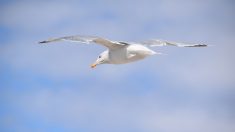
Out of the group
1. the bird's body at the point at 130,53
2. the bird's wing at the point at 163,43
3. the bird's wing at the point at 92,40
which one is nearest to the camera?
the bird's wing at the point at 92,40

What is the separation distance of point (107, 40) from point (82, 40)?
827 millimetres

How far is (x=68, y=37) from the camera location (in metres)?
25.1

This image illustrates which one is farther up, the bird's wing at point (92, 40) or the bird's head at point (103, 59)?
the bird's wing at point (92, 40)

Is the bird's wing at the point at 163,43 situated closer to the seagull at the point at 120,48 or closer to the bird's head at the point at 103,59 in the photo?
the seagull at the point at 120,48

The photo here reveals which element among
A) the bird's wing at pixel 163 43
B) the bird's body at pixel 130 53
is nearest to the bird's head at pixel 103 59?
→ the bird's body at pixel 130 53

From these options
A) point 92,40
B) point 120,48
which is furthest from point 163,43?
point 92,40

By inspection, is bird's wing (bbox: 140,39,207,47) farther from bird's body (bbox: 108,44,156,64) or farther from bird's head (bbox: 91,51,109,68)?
bird's head (bbox: 91,51,109,68)

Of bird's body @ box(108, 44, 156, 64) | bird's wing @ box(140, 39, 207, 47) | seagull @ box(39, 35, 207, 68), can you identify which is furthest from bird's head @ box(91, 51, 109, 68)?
bird's wing @ box(140, 39, 207, 47)

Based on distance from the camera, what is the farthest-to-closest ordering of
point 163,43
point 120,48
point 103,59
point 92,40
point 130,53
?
point 163,43
point 103,59
point 120,48
point 130,53
point 92,40

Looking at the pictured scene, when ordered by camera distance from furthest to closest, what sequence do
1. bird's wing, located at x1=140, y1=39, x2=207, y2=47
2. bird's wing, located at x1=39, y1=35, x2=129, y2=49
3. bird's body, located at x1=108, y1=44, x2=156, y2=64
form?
bird's wing, located at x1=140, y1=39, x2=207, y2=47 → bird's body, located at x1=108, y1=44, x2=156, y2=64 → bird's wing, located at x1=39, y1=35, x2=129, y2=49

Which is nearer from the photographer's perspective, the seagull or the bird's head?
the seagull

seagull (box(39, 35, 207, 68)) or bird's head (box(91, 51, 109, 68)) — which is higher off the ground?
seagull (box(39, 35, 207, 68))

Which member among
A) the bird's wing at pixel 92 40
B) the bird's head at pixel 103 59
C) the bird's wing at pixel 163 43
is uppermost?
the bird's wing at pixel 92 40

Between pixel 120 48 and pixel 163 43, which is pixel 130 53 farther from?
pixel 163 43
